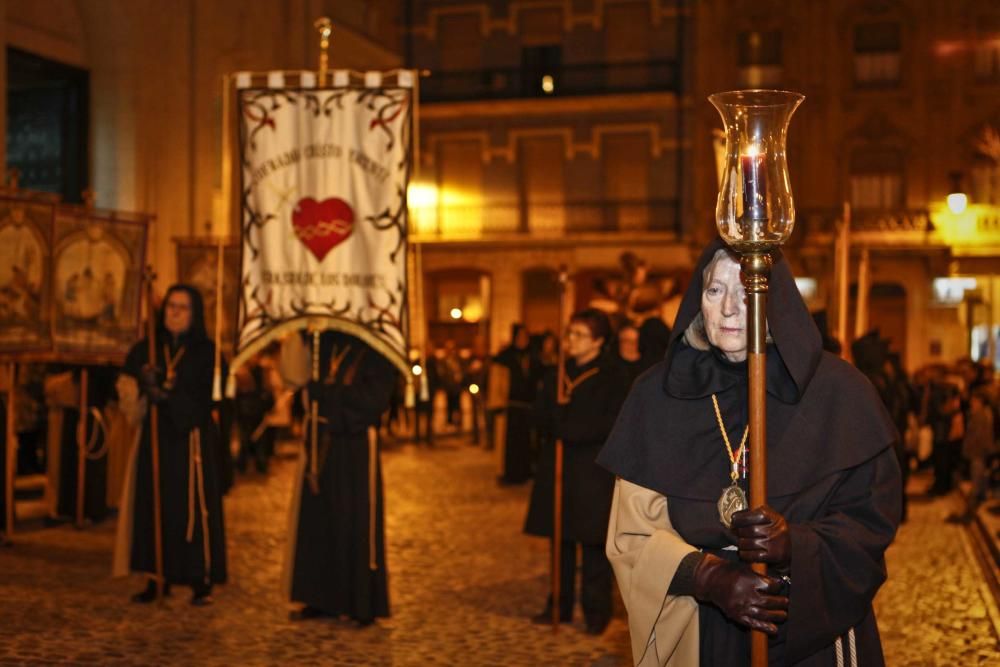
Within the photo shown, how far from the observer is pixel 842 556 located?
338 cm

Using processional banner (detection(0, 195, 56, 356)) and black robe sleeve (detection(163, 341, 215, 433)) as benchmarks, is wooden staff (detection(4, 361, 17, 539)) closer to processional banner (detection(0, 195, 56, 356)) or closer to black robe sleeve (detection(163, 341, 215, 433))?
processional banner (detection(0, 195, 56, 356))

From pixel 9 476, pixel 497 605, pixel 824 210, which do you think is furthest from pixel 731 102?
pixel 824 210

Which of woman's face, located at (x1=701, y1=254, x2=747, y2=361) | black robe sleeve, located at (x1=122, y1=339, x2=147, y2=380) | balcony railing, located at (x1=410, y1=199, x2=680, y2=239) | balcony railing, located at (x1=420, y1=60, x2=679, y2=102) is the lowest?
black robe sleeve, located at (x1=122, y1=339, x2=147, y2=380)

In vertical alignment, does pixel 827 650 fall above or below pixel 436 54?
below

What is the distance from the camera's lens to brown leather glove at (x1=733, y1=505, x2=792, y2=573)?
315 cm

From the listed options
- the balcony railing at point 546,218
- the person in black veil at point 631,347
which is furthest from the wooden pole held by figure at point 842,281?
the balcony railing at point 546,218

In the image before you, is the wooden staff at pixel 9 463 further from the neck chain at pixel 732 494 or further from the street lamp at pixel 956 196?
the street lamp at pixel 956 196

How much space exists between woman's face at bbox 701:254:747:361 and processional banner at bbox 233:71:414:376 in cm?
442

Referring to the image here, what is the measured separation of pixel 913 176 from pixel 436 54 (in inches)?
514

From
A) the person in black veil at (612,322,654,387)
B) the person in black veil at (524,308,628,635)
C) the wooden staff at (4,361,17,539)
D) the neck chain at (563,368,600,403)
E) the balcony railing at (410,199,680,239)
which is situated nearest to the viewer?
the person in black veil at (524,308,628,635)

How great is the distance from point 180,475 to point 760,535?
5.98 meters

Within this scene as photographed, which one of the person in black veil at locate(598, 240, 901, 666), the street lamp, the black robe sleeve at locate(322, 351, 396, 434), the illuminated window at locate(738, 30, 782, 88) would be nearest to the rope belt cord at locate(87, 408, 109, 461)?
the black robe sleeve at locate(322, 351, 396, 434)

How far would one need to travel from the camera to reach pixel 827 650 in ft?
11.7

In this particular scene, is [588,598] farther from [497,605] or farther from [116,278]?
[116,278]
